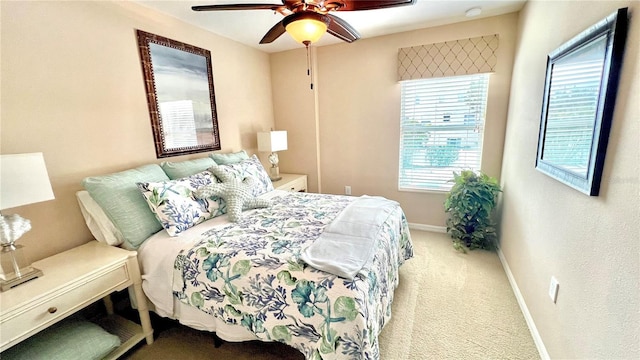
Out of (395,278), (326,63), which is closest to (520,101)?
(395,278)

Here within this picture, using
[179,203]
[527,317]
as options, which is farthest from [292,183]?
[527,317]

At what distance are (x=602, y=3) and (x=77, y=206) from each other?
3215mm

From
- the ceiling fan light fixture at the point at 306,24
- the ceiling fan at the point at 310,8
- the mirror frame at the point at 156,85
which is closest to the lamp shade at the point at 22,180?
the mirror frame at the point at 156,85

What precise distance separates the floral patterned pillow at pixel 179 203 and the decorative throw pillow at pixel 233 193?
2.6 inches

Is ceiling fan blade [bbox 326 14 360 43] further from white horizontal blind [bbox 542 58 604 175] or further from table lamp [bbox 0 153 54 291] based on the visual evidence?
table lamp [bbox 0 153 54 291]

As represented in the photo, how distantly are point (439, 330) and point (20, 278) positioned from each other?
2.48m

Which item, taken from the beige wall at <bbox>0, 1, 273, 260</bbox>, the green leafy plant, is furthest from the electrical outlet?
the beige wall at <bbox>0, 1, 273, 260</bbox>

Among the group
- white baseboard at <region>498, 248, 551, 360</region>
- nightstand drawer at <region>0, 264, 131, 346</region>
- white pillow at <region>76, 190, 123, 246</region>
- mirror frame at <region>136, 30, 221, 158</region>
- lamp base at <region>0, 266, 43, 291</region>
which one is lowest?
white baseboard at <region>498, 248, 551, 360</region>

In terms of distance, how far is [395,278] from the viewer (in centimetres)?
197

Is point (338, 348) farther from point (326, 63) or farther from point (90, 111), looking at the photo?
point (326, 63)

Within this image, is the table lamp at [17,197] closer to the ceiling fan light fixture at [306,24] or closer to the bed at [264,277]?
the bed at [264,277]

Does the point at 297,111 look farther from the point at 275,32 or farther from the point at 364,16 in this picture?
the point at 275,32

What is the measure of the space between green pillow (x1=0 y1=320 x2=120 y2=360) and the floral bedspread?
452 mm

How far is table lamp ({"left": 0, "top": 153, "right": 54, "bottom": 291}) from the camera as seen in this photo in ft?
4.10
